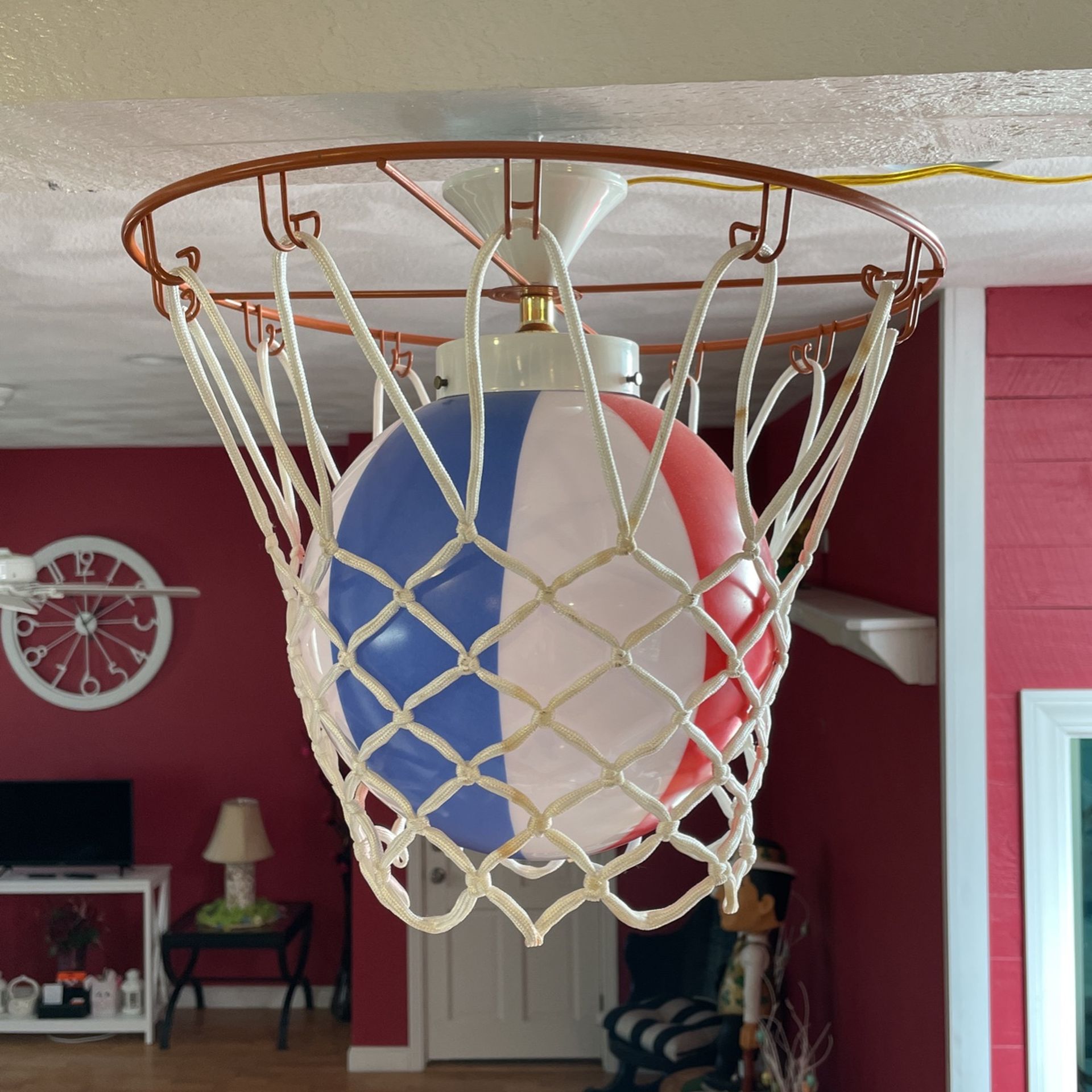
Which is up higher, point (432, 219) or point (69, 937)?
point (432, 219)

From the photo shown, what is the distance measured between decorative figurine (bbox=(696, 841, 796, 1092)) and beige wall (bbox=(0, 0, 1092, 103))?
2.88 m

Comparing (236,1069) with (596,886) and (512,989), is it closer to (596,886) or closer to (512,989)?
(512,989)

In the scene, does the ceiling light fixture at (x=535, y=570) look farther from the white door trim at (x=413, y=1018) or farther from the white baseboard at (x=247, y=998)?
the white baseboard at (x=247, y=998)

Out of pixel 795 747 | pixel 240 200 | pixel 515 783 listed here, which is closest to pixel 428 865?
pixel 795 747

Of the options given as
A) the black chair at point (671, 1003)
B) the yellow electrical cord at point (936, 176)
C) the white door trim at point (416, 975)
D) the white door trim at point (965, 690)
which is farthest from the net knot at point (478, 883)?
the white door trim at point (416, 975)

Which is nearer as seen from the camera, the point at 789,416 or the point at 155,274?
the point at 155,274

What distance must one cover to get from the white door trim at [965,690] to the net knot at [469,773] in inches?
70.4

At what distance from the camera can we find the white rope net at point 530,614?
0.59 m

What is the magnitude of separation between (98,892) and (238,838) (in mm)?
741

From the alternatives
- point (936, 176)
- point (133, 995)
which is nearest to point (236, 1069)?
point (133, 995)

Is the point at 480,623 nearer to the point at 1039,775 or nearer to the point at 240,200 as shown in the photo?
the point at 240,200

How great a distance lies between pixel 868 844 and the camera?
2.93 meters

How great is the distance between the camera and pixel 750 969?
3.36 m

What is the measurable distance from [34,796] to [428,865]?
182 cm
